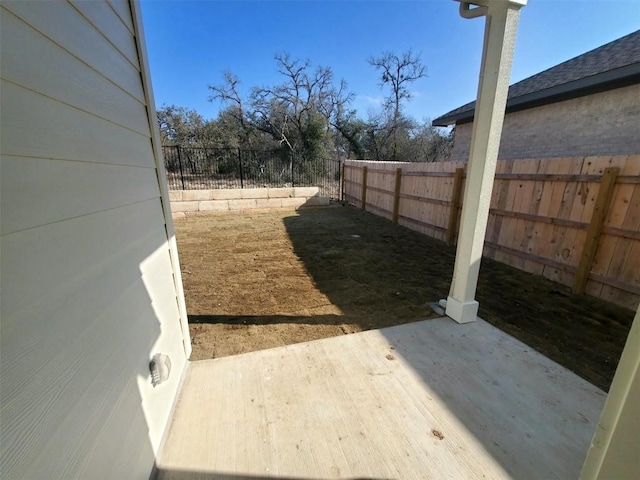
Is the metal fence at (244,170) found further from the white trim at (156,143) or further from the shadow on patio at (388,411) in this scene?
the shadow on patio at (388,411)

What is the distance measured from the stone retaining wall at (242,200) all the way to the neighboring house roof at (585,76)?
5842 mm

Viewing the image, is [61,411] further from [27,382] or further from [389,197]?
[389,197]

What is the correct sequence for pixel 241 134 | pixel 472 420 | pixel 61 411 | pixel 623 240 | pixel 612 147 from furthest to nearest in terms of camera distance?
pixel 241 134 → pixel 612 147 → pixel 623 240 → pixel 472 420 → pixel 61 411

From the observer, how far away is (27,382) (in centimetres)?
66

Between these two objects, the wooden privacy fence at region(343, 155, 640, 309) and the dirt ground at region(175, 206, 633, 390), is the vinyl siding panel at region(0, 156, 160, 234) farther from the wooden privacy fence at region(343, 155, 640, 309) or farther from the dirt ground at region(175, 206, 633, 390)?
the wooden privacy fence at region(343, 155, 640, 309)

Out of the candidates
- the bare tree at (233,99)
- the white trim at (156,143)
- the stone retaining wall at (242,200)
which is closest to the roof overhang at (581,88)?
the stone retaining wall at (242,200)

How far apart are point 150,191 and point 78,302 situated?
0.88 meters

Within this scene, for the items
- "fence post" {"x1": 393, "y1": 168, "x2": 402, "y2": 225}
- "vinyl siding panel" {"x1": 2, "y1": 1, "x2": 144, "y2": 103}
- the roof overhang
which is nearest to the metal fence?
"fence post" {"x1": 393, "y1": 168, "x2": 402, "y2": 225}

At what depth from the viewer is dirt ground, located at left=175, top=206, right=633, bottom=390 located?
238 cm

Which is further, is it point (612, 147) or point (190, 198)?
point (190, 198)

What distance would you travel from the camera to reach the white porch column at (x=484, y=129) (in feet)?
6.61

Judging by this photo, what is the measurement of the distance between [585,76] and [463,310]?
6582 mm

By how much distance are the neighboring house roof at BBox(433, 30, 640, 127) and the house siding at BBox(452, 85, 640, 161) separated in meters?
0.19

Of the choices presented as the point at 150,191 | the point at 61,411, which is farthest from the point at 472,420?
the point at 150,191
